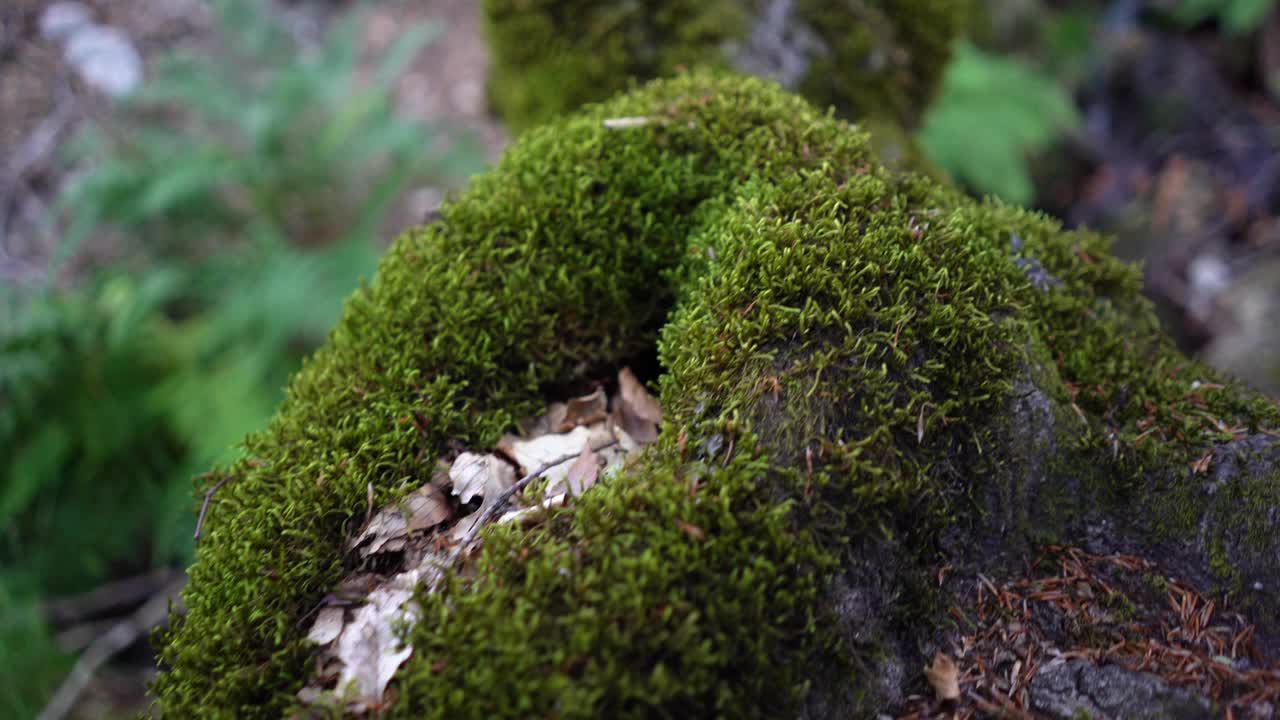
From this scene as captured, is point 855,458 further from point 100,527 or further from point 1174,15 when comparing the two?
point 1174,15

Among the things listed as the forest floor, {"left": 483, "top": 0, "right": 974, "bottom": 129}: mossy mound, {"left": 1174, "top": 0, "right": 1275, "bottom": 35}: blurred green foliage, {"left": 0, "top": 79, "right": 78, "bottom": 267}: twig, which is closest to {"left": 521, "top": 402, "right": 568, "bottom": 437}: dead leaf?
{"left": 483, "top": 0, "right": 974, "bottom": 129}: mossy mound

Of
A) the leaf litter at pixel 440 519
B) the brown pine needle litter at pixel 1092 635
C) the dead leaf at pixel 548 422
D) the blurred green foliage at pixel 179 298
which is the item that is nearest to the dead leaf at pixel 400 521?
the leaf litter at pixel 440 519

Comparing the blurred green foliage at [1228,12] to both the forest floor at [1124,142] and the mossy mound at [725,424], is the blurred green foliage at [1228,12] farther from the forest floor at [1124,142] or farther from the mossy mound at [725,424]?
the mossy mound at [725,424]

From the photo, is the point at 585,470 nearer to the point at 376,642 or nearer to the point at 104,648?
the point at 376,642

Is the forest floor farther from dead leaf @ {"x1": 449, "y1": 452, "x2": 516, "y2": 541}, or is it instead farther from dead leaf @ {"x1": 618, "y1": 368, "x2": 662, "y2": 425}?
dead leaf @ {"x1": 449, "y1": 452, "x2": 516, "y2": 541}

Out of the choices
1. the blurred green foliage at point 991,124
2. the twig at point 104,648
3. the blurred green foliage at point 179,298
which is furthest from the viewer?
the blurred green foliage at point 991,124

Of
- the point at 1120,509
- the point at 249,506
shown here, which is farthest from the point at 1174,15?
the point at 249,506

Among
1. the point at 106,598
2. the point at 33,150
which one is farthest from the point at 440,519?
the point at 33,150
